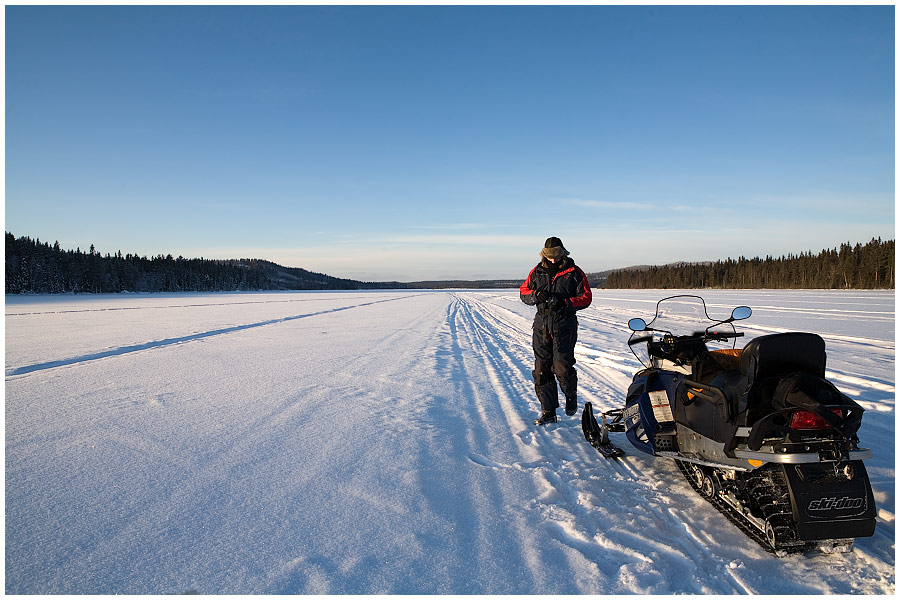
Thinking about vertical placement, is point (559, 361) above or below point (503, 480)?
above

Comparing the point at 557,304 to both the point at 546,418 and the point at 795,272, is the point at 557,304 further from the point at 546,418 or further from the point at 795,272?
the point at 795,272

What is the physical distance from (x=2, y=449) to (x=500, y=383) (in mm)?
5184

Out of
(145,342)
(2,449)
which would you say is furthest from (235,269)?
(2,449)

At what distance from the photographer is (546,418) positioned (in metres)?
4.71

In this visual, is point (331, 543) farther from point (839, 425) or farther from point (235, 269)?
point (235, 269)

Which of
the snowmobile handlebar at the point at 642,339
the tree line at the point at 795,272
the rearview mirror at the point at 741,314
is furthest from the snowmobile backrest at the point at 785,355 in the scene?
the tree line at the point at 795,272

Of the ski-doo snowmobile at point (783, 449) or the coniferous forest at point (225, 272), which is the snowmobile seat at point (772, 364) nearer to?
the ski-doo snowmobile at point (783, 449)

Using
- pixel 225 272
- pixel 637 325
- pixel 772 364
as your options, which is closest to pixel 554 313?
pixel 637 325

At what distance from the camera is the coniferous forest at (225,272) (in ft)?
199

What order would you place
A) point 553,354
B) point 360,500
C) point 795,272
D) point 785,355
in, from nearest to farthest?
1. point 785,355
2. point 360,500
3. point 553,354
4. point 795,272

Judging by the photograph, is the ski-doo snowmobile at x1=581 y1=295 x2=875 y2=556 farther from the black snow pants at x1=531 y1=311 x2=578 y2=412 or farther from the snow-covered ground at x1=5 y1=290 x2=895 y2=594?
the black snow pants at x1=531 y1=311 x2=578 y2=412

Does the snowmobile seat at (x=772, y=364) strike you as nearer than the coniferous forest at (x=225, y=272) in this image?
Yes

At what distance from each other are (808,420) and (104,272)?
94.3 meters

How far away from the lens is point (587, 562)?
236cm
